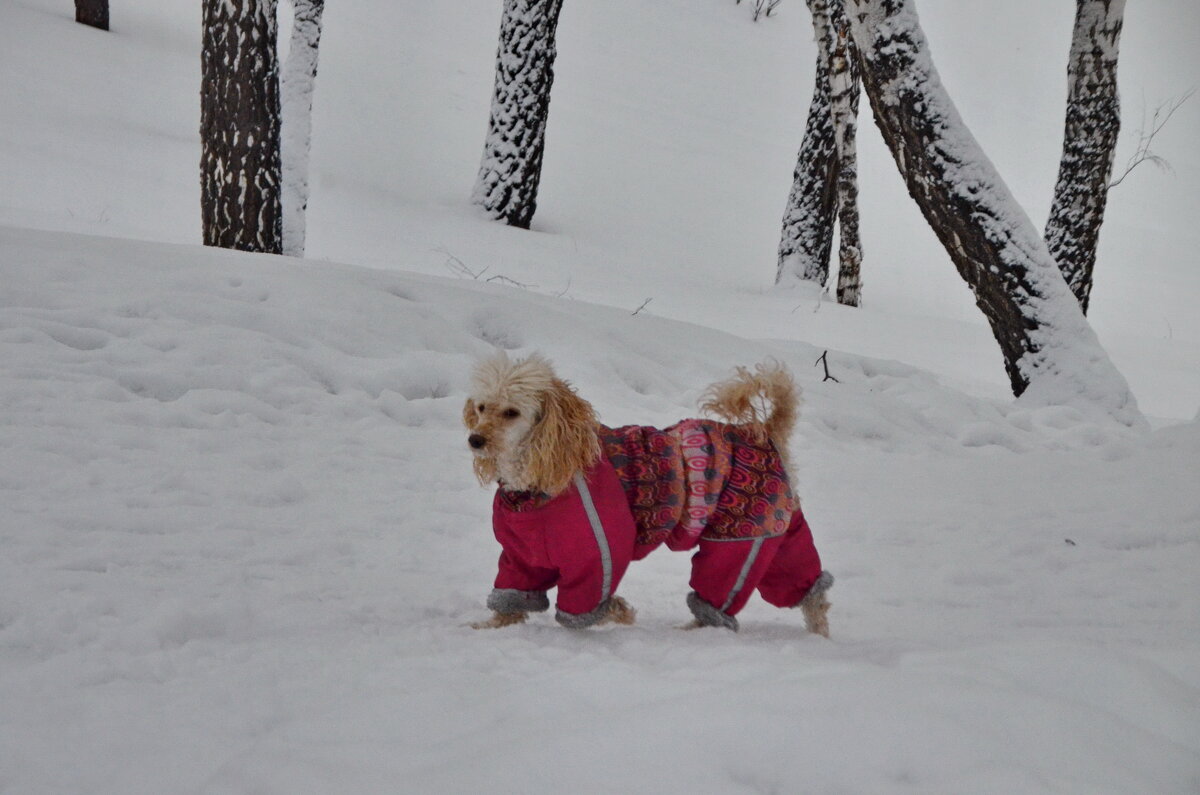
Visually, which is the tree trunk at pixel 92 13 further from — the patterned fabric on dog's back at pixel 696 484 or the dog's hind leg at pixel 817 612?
the dog's hind leg at pixel 817 612

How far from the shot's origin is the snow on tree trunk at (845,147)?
9750 millimetres

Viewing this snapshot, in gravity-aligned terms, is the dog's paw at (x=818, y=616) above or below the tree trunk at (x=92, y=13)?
below

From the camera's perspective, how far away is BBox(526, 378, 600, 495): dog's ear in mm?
2877

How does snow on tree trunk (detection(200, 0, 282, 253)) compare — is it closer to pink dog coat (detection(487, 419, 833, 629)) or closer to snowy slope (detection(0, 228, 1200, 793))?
snowy slope (detection(0, 228, 1200, 793))

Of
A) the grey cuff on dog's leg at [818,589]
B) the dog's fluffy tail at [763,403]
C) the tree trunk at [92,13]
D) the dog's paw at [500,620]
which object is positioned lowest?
the dog's paw at [500,620]

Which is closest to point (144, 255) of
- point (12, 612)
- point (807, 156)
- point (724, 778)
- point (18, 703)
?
point (12, 612)

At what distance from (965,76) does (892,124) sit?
2980cm

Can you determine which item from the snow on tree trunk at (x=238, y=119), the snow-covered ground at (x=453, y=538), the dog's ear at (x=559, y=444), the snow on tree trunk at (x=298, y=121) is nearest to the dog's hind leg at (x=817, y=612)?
the snow-covered ground at (x=453, y=538)

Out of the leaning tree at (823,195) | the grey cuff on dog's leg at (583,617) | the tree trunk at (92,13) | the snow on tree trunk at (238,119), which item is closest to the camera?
the grey cuff on dog's leg at (583,617)

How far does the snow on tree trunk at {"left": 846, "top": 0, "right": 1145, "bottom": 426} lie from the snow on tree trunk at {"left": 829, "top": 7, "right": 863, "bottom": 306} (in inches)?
94.2

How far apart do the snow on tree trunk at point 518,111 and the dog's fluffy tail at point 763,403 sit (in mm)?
8609

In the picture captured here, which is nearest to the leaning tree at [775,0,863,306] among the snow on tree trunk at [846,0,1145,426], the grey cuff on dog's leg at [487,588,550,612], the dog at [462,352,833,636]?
the snow on tree trunk at [846,0,1145,426]

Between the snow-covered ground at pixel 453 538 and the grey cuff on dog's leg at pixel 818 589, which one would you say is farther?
the grey cuff on dog's leg at pixel 818 589

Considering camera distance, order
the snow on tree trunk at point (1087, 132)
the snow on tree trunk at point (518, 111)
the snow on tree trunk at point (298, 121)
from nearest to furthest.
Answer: the snow on tree trunk at point (298, 121), the snow on tree trunk at point (1087, 132), the snow on tree trunk at point (518, 111)
